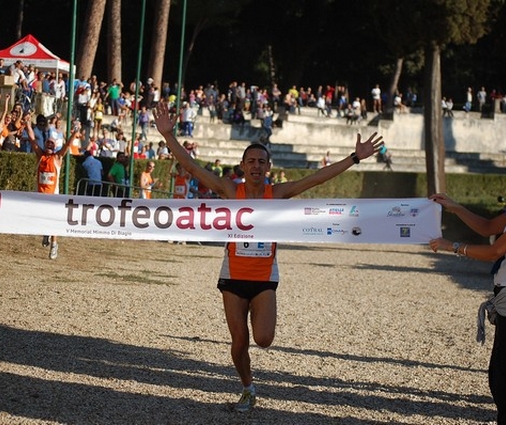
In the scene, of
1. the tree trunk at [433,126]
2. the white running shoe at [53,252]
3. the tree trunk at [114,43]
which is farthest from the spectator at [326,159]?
the white running shoe at [53,252]

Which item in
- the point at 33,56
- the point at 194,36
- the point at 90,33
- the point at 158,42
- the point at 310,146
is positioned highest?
the point at 194,36

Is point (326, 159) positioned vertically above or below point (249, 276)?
above

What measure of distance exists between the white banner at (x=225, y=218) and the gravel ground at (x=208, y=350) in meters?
1.24

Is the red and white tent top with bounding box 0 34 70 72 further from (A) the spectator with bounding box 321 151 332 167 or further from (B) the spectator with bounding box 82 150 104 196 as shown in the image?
(A) the spectator with bounding box 321 151 332 167

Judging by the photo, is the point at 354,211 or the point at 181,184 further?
the point at 181,184

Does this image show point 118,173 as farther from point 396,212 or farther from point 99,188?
point 396,212

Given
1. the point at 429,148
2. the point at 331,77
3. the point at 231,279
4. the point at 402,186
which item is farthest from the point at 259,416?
the point at 331,77

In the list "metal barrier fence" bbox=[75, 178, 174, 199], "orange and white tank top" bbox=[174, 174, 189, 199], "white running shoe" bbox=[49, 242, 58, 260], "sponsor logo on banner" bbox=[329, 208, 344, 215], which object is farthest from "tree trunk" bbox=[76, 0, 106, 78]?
"sponsor logo on banner" bbox=[329, 208, 344, 215]

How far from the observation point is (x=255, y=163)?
27.7 ft

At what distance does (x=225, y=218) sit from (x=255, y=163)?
28.1 inches

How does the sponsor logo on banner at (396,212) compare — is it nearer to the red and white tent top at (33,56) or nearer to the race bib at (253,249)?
the race bib at (253,249)

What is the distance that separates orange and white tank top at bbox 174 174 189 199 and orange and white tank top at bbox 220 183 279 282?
17636 mm

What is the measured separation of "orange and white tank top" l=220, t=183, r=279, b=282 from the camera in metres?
8.37

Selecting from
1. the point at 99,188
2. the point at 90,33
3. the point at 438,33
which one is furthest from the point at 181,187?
the point at 90,33
